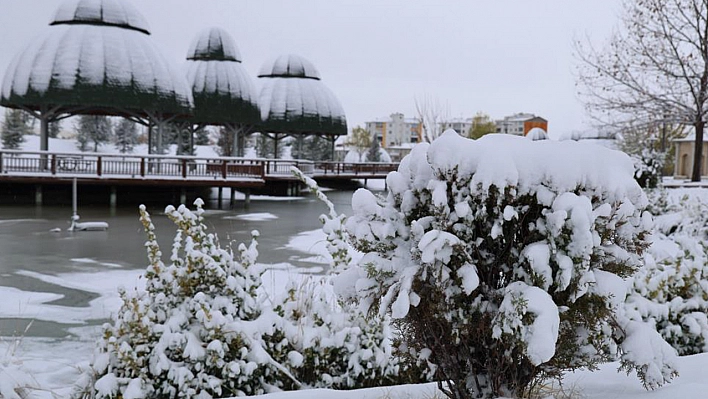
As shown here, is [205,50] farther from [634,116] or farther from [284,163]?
[634,116]

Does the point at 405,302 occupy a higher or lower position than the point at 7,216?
higher

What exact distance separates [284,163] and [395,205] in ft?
85.4

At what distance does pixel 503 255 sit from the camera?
8.86 ft

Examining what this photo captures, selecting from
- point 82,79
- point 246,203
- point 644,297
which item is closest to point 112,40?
point 82,79

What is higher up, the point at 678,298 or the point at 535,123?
the point at 535,123

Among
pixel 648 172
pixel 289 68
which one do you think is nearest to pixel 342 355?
pixel 648 172

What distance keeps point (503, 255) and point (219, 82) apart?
2849 centimetres

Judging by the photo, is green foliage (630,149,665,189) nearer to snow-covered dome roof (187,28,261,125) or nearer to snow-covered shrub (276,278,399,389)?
snow-covered shrub (276,278,399,389)

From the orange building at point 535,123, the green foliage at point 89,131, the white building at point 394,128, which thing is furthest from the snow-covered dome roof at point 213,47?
the white building at point 394,128

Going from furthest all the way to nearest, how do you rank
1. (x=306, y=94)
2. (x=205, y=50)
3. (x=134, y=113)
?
1. (x=306, y=94)
2. (x=205, y=50)
3. (x=134, y=113)

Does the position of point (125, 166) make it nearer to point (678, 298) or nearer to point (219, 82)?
point (219, 82)

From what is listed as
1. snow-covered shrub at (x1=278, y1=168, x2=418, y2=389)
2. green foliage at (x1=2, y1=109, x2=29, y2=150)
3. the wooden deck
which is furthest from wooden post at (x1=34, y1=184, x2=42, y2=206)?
green foliage at (x1=2, y1=109, x2=29, y2=150)

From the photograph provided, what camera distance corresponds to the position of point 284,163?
1128 inches

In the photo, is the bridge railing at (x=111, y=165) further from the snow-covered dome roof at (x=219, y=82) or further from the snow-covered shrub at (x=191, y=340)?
the snow-covered shrub at (x=191, y=340)
